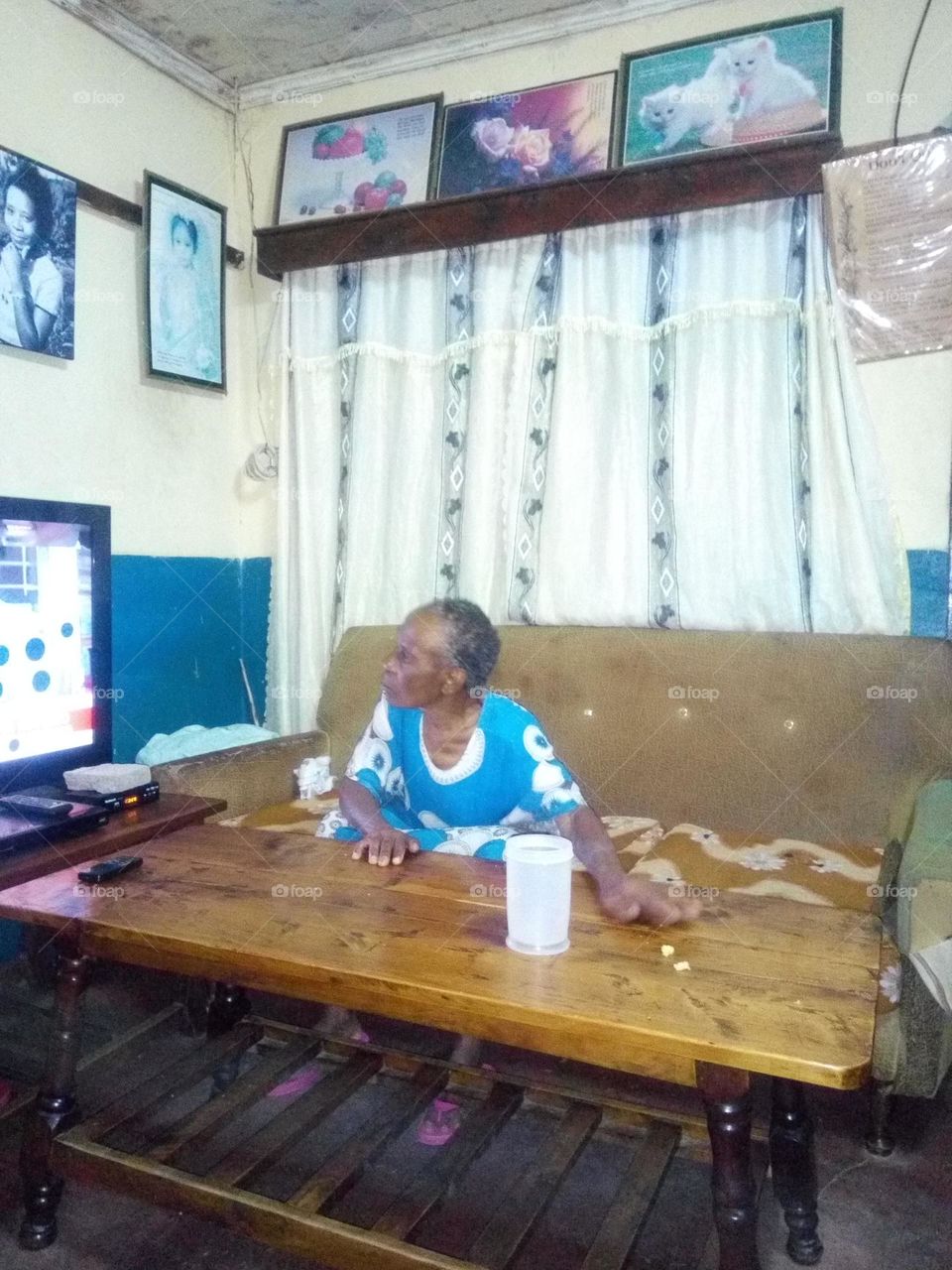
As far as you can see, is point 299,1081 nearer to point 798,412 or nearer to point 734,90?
point 798,412

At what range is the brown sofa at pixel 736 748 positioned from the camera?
1.99 m

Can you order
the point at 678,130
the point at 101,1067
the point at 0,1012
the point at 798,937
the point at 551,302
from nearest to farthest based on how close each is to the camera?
the point at 798,937
the point at 101,1067
the point at 0,1012
the point at 678,130
the point at 551,302

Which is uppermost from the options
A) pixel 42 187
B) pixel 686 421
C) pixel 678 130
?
pixel 678 130

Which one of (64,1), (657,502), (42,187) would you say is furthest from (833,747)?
(64,1)

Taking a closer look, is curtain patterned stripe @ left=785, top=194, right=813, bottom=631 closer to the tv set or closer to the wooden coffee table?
the wooden coffee table

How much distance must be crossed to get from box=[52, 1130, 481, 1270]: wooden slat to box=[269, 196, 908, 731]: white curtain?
1.66 m

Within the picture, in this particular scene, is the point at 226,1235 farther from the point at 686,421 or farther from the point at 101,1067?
the point at 686,421

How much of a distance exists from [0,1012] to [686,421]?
2.19 meters

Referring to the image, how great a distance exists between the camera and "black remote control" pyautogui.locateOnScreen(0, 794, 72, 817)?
176 centimetres

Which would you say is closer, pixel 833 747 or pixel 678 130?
pixel 833 747

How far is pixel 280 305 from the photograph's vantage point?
9.81 feet

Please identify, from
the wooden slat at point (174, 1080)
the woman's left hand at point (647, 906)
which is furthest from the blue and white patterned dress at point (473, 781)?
the wooden slat at point (174, 1080)

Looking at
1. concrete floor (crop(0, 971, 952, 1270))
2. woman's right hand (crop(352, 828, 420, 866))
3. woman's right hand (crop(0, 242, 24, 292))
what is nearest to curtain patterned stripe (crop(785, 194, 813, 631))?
concrete floor (crop(0, 971, 952, 1270))

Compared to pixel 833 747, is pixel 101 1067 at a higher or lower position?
lower
